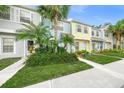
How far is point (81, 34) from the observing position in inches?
1100

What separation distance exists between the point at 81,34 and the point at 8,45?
1395 cm

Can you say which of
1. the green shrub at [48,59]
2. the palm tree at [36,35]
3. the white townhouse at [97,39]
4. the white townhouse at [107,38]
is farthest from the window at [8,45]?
the white townhouse at [107,38]

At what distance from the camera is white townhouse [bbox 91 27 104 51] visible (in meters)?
32.7

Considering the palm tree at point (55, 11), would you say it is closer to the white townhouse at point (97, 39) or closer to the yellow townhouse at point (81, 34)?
the yellow townhouse at point (81, 34)

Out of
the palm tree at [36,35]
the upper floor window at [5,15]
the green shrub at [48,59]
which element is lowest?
the green shrub at [48,59]

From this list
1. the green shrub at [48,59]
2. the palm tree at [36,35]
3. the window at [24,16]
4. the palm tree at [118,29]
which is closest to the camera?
the green shrub at [48,59]

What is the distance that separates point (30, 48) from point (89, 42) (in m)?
14.0

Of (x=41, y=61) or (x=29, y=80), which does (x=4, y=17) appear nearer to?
(x=41, y=61)

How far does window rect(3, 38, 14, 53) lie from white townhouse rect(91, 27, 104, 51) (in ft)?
58.8

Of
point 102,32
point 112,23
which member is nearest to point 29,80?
Result: point 102,32

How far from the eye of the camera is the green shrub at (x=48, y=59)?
12.0 metres

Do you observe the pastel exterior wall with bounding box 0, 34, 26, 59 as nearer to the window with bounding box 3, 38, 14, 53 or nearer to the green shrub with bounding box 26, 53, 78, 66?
the window with bounding box 3, 38, 14, 53

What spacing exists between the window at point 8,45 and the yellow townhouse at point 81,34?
10.8 meters
